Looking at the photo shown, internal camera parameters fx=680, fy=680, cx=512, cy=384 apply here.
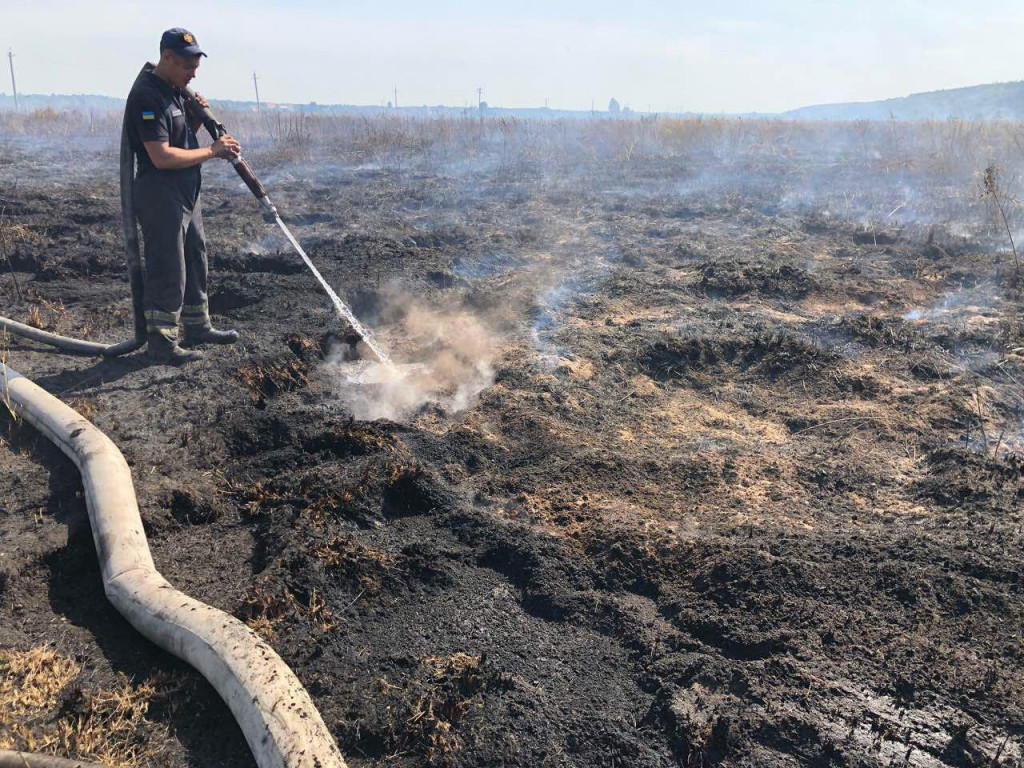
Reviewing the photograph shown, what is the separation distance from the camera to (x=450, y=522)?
3.59 m

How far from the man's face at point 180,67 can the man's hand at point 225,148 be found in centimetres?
42

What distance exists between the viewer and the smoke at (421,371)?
16.3 ft

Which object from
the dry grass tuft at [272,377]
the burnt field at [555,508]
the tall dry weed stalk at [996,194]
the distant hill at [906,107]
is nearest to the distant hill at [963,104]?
the distant hill at [906,107]

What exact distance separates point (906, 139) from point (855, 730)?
1024 inches

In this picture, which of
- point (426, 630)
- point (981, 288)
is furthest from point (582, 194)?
point (426, 630)

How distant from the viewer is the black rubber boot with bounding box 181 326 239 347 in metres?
5.52

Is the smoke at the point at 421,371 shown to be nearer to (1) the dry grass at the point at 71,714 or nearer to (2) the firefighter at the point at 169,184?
(2) the firefighter at the point at 169,184

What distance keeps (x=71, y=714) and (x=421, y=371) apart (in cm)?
357

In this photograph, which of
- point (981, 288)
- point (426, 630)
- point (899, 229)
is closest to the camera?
point (426, 630)

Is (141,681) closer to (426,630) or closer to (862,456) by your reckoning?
(426,630)

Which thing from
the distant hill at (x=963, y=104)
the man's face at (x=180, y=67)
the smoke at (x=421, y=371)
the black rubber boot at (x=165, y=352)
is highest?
the distant hill at (x=963, y=104)

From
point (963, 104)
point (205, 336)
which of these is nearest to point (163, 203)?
point (205, 336)

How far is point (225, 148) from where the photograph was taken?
4711 mm

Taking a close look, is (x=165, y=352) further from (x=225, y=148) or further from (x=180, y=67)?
(x=180, y=67)
